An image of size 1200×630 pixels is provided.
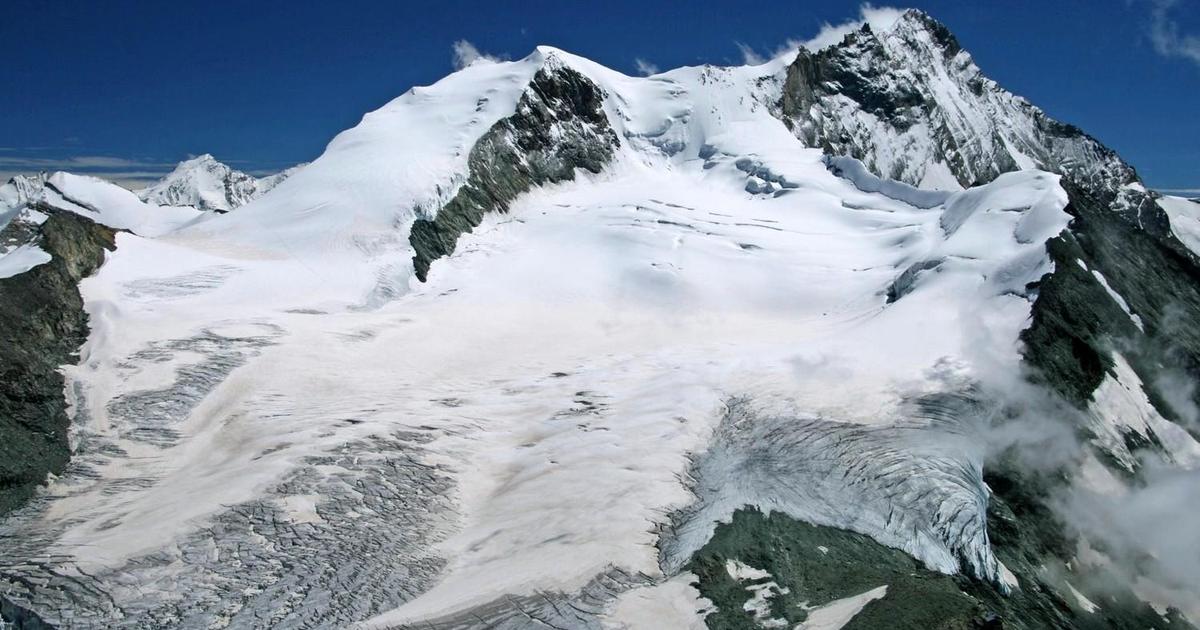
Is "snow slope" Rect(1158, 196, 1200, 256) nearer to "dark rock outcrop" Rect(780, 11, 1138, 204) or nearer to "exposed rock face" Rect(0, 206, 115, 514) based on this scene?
"dark rock outcrop" Rect(780, 11, 1138, 204)

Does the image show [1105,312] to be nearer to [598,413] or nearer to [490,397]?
[598,413]

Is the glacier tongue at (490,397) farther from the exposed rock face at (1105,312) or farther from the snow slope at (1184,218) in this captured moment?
the snow slope at (1184,218)

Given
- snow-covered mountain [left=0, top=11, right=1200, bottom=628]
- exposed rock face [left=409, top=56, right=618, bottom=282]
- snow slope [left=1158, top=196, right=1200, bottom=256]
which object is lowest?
snow-covered mountain [left=0, top=11, right=1200, bottom=628]

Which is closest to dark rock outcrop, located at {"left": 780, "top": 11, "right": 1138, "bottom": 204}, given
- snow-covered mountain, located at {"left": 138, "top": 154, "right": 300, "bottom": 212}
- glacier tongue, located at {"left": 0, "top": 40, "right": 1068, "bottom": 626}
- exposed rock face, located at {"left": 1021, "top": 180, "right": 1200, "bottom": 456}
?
exposed rock face, located at {"left": 1021, "top": 180, "right": 1200, "bottom": 456}

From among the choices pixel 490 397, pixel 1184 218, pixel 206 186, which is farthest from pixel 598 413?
pixel 206 186

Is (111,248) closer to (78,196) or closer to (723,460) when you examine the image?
(723,460)
